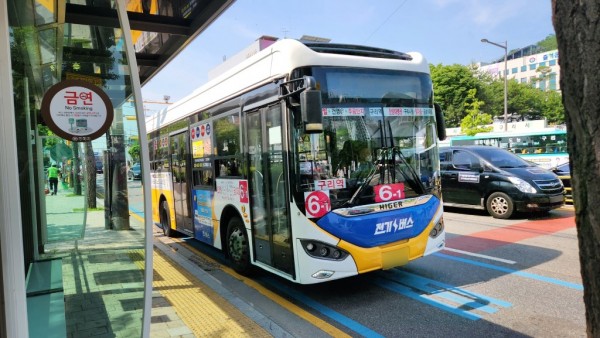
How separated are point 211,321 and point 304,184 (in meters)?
1.74

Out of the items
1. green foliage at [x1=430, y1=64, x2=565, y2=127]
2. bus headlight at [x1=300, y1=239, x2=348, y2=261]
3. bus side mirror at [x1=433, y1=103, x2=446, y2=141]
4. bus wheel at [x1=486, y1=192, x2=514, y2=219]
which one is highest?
green foliage at [x1=430, y1=64, x2=565, y2=127]

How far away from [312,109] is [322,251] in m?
1.58

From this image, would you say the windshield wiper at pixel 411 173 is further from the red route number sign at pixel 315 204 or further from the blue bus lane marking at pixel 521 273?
the blue bus lane marking at pixel 521 273

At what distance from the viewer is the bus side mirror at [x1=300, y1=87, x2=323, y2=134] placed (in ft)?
14.0

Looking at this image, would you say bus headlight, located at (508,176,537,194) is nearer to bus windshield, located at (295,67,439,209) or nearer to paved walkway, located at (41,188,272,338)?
bus windshield, located at (295,67,439,209)

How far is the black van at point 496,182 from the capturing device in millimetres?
9234

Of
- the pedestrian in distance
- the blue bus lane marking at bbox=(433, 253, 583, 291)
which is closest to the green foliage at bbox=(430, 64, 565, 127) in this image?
the blue bus lane marking at bbox=(433, 253, 583, 291)

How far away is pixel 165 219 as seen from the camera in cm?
952

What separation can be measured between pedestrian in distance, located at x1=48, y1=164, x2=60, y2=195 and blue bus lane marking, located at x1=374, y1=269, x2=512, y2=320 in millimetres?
3986

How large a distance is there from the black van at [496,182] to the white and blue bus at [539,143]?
32.0 ft

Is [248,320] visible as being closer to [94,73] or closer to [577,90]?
[94,73]

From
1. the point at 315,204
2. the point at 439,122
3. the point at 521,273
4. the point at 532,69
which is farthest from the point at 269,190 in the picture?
the point at 532,69

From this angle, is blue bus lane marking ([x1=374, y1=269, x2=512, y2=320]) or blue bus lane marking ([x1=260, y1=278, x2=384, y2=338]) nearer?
blue bus lane marking ([x1=260, y1=278, x2=384, y2=338])

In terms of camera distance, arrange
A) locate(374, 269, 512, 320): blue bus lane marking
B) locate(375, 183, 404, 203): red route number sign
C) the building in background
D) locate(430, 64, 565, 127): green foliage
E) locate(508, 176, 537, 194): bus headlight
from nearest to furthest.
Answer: locate(374, 269, 512, 320): blue bus lane marking
locate(375, 183, 404, 203): red route number sign
locate(508, 176, 537, 194): bus headlight
locate(430, 64, 565, 127): green foliage
the building in background
